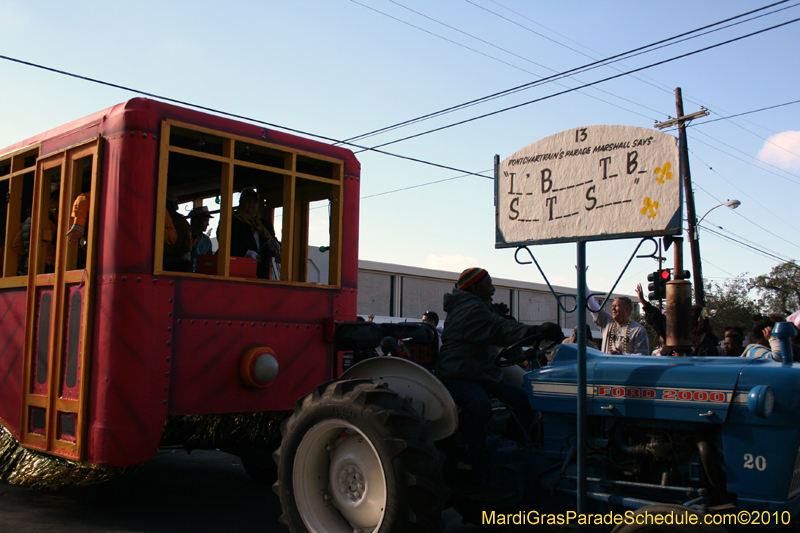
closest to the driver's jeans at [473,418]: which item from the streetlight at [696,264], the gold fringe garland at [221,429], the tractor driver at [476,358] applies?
the tractor driver at [476,358]

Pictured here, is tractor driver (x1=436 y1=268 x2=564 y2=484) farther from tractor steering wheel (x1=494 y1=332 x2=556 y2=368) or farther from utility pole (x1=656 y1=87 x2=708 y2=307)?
utility pole (x1=656 y1=87 x2=708 y2=307)

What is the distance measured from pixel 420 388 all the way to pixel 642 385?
1249 millimetres

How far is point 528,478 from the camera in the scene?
3939 mm

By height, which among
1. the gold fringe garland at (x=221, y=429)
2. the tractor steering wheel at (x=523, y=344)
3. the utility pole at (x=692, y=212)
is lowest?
the gold fringe garland at (x=221, y=429)

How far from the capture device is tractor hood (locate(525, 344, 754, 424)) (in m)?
3.23

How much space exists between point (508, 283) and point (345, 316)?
3319cm

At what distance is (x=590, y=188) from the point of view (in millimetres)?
3484

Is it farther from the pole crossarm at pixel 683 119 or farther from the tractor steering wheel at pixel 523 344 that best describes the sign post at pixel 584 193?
the pole crossarm at pixel 683 119

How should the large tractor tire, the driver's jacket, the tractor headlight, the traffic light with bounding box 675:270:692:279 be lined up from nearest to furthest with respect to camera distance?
the tractor headlight, the large tractor tire, the driver's jacket, the traffic light with bounding box 675:270:692:279

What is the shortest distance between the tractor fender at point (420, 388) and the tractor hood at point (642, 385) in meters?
0.50

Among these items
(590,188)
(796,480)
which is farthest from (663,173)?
(796,480)

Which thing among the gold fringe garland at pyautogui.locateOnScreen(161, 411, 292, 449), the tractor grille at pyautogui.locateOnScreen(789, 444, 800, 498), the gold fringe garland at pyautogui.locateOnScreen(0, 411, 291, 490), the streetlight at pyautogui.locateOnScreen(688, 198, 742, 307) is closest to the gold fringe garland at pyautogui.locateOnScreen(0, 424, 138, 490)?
the gold fringe garland at pyautogui.locateOnScreen(0, 411, 291, 490)

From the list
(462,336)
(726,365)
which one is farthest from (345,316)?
(726,365)

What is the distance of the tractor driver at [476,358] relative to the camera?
13.1ft
